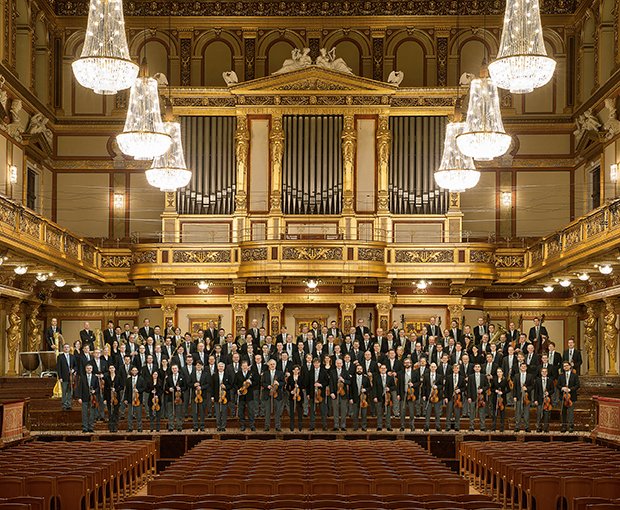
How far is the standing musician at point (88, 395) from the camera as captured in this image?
14438 millimetres

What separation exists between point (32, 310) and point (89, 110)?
5160 mm

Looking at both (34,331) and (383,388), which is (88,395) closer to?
(383,388)

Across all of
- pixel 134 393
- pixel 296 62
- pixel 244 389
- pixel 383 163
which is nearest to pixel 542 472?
pixel 244 389

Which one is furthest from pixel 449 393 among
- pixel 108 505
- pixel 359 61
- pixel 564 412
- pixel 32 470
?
pixel 359 61

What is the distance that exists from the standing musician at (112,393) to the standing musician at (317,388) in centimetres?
276

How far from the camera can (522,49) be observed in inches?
352

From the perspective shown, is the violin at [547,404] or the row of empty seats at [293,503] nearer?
the row of empty seats at [293,503]

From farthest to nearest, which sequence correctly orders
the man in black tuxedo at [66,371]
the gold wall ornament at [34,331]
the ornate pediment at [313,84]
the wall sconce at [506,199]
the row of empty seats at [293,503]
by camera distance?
the wall sconce at [506,199] → the ornate pediment at [313,84] → the gold wall ornament at [34,331] → the man in black tuxedo at [66,371] → the row of empty seats at [293,503]

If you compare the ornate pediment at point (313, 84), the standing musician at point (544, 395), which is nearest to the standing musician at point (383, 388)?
the standing musician at point (544, 395)

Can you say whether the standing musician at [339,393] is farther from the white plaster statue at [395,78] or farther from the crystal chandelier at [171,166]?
the white plaster statue at [395,78]

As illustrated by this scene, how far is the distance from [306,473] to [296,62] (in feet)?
48.7

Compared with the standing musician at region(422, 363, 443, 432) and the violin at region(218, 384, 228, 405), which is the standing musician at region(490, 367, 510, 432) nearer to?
the standing musician at region(422, 363, 443, 432)

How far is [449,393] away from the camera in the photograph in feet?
48.3

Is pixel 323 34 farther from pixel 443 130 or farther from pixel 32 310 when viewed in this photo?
pixel 32 310
